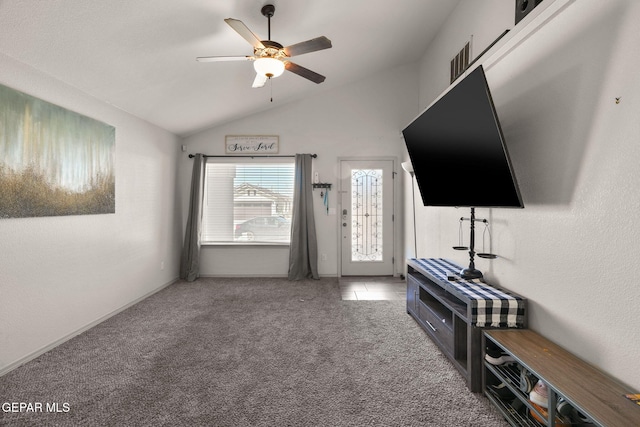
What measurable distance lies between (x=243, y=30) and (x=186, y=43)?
0.93m

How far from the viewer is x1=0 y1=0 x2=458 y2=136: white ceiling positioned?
2025mm

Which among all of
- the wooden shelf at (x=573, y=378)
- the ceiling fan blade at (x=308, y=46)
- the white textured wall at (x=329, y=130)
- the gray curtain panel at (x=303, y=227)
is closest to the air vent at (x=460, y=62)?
the white textured wall at (x=329, y=130)

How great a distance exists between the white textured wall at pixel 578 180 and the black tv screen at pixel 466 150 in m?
0.25

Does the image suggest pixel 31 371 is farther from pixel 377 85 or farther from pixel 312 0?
pixel 377 85

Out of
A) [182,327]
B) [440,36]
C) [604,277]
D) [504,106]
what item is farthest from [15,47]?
[440,36]

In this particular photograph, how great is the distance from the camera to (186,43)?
8.57 ft

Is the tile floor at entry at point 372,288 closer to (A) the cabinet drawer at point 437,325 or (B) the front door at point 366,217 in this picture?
(B) the front door at point 366,217

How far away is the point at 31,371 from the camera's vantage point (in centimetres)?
217

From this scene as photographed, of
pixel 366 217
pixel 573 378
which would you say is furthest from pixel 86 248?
pixel 573 378

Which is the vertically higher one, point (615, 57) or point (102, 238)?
point (615, 57)

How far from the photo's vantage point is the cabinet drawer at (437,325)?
229 cm

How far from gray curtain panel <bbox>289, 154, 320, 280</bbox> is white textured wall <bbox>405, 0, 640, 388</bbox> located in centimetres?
285

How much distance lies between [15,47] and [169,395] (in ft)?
8.50

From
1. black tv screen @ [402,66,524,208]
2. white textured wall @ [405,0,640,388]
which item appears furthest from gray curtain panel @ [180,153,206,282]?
white textured wall @ [405,0,640,388]
